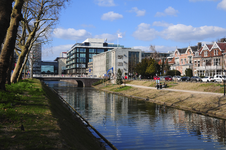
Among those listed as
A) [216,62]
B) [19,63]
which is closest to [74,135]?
[19,63]

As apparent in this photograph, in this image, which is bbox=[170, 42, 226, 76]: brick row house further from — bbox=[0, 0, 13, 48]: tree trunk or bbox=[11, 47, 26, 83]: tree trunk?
bbox=[0, 0, 13, 48]: tree trunk

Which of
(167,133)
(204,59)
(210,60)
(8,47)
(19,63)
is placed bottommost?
(167,133)

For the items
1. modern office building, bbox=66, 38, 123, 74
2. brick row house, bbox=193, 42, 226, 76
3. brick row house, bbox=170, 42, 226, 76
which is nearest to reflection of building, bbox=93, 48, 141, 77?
brick row house, bbox=170, 42, 226, 76

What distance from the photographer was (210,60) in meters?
87.6

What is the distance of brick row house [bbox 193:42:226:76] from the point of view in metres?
82.0

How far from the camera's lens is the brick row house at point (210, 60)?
82.0m

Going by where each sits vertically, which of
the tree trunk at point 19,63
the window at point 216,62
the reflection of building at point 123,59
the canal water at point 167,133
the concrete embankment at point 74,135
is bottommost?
the canal water at point 167,133

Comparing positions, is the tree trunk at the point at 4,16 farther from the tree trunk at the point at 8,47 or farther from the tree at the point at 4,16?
the tree trunk at the point at 8,47

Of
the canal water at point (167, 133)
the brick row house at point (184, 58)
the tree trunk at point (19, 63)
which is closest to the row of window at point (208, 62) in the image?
the brick row house at point (184, 58)

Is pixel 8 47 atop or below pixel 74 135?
atop

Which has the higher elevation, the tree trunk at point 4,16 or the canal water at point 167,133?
the tree trunk at point 4,16

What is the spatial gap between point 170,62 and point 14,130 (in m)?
119

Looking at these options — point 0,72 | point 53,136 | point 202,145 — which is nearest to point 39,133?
point 53,136

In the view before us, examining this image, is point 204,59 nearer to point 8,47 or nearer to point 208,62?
point 208,62
